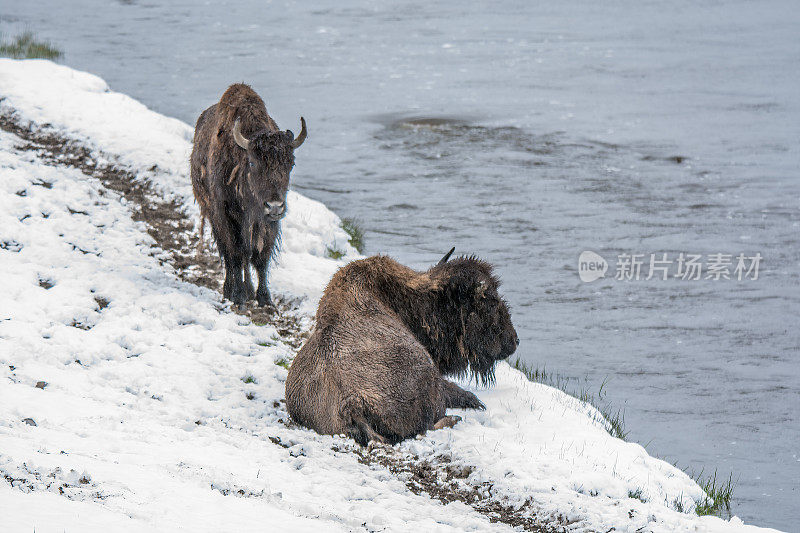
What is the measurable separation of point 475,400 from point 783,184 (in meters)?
11.6

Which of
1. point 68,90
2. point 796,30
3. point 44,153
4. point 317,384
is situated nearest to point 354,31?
point 796,30

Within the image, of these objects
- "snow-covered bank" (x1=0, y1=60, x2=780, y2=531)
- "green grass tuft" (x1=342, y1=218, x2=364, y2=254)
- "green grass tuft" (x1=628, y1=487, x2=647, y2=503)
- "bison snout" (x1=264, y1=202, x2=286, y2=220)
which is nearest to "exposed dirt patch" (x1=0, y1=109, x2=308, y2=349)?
"snow-covered bank" (x1=0, y1=60, x2=780, y2=531)

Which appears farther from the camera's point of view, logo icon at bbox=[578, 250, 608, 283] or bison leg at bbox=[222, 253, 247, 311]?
logo icon at bbox=[578, 250, 608, 283]

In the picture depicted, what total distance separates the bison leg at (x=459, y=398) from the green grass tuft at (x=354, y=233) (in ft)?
19.4

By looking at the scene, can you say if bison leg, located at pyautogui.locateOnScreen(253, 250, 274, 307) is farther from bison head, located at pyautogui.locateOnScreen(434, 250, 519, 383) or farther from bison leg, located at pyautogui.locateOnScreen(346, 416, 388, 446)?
bison leg, located at pyautogui.locateOnScreen(346, 416, 388, 446)

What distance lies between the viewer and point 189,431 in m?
6.32

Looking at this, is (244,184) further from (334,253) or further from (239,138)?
(334,253)

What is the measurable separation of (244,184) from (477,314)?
9.98 ft

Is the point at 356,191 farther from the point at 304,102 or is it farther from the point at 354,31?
the point at 354,31

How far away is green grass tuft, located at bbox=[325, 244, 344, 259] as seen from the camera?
11803 millimetres

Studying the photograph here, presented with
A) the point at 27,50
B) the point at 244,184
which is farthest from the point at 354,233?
the point at 27,50

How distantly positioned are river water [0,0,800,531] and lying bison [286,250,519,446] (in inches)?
91.3

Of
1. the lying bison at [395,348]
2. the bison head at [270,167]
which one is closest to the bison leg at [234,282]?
the bison head at [270,167]

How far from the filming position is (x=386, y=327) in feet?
21.5
